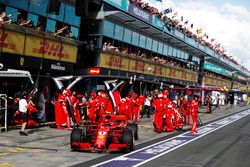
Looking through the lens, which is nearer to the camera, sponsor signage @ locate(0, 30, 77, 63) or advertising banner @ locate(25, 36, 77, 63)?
sponsor signage @ locate(0, 30, 77, 63)

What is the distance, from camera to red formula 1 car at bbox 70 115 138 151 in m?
11.0

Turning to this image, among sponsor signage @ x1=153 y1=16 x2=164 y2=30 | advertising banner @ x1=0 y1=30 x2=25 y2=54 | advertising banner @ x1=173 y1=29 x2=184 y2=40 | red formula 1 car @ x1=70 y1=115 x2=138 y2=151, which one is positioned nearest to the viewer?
red formula 1 car @ x1=70 y1=115 x2=138 y2=151

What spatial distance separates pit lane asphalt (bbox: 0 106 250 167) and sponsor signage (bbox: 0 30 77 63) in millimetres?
4198

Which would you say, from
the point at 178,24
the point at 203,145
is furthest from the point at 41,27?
the point at 178,24

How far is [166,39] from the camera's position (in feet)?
119

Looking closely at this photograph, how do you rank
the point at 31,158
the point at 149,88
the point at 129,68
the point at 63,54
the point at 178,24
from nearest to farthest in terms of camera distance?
the point at 31,158, the point at 63,54, the point at 129,68, the point at 149,88, the point at 178,24

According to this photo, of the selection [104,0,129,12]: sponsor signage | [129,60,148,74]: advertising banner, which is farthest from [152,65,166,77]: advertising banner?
[104,0,129,12]: sponsor signage

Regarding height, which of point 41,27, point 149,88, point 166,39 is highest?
point 166,39

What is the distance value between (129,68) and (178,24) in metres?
13.6

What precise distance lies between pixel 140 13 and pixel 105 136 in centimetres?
1883

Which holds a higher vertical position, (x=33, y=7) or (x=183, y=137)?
(x=33, y=7)

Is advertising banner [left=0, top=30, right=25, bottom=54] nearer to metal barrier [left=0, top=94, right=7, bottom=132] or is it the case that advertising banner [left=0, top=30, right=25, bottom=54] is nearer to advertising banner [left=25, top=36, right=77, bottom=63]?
advertising banner [left=25, top=36, right=77, bottom=63]

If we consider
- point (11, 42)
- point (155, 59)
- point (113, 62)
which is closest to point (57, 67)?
point (11, 42)

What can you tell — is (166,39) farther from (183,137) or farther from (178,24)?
(183,137)
